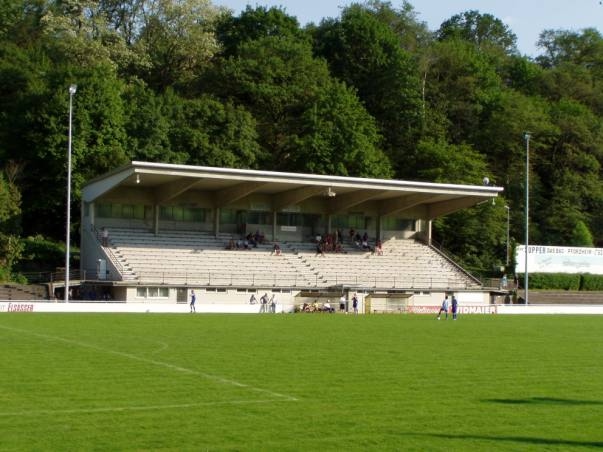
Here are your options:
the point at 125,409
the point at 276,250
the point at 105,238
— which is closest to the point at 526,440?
the point at 125,409

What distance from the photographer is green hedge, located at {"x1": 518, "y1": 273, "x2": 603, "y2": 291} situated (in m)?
70.5

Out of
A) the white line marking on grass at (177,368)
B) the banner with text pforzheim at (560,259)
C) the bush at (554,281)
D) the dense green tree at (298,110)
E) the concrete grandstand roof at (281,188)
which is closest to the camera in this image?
the white line marking on grass at (177,368)

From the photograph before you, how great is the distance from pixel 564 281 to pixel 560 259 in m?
1.67

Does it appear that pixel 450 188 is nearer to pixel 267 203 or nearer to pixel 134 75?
pixel 267 203

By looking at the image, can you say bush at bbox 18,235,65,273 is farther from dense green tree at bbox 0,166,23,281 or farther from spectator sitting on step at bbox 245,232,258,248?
spectator sitting on step at bbox 245,232,258,248

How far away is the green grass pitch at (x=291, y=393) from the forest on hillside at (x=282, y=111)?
3505 cm

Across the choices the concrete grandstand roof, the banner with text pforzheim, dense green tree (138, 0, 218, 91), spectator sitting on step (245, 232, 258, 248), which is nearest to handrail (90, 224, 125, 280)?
the concrete grandstand roof

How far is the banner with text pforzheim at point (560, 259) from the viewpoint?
2749 inches

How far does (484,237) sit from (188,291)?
29236 mm

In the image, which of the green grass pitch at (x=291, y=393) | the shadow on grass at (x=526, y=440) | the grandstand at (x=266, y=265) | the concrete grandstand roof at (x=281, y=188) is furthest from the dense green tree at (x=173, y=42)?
the shadow on grass at (x=526, y=440)

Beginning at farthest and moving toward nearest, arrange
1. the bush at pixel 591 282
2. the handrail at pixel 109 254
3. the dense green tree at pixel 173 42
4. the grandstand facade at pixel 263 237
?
the dense green tree at pixel 173 42, the bush at pixel 591 282, the grandstand facade at pixel 263 237, the handrail at pixel 109 254

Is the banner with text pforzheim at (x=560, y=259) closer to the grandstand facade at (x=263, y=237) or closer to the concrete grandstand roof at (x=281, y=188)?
the grandstand facade at (x=263, y=237)

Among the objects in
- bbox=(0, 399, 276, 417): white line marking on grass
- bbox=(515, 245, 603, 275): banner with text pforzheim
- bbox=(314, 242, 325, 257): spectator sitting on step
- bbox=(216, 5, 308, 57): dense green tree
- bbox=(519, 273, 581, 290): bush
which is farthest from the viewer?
bbox=(216, 5, 308, 57): dense green tree

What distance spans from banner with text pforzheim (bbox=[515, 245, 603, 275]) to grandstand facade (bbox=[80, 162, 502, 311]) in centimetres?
551
